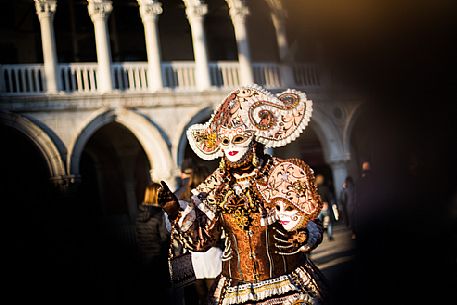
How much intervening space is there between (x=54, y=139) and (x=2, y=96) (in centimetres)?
120

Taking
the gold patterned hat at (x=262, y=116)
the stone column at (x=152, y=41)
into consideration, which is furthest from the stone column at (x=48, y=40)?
the gold patterned hat at (x=262, y=116)

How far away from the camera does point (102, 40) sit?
418 inches

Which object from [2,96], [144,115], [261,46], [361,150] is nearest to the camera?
[2,96]

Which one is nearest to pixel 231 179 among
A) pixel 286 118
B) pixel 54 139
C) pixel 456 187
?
pixel 286 118

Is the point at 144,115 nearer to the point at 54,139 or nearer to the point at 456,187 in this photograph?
the point at 54,139

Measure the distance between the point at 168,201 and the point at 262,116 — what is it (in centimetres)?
80

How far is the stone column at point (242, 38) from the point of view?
1159cm

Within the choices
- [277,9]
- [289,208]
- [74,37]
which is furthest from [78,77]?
[289,208]

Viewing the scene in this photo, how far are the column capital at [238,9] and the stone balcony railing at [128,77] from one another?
99 cm

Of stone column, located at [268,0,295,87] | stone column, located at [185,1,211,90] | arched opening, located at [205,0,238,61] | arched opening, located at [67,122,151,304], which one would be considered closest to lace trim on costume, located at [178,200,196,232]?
stone column, located at [185,1,211,90]

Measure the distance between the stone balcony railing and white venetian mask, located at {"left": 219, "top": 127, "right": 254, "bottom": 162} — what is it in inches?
300

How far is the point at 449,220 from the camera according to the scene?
6.92m

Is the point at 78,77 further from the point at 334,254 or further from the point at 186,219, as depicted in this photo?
the point at 186,219

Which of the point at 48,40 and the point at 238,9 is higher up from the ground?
the point at 238,9
